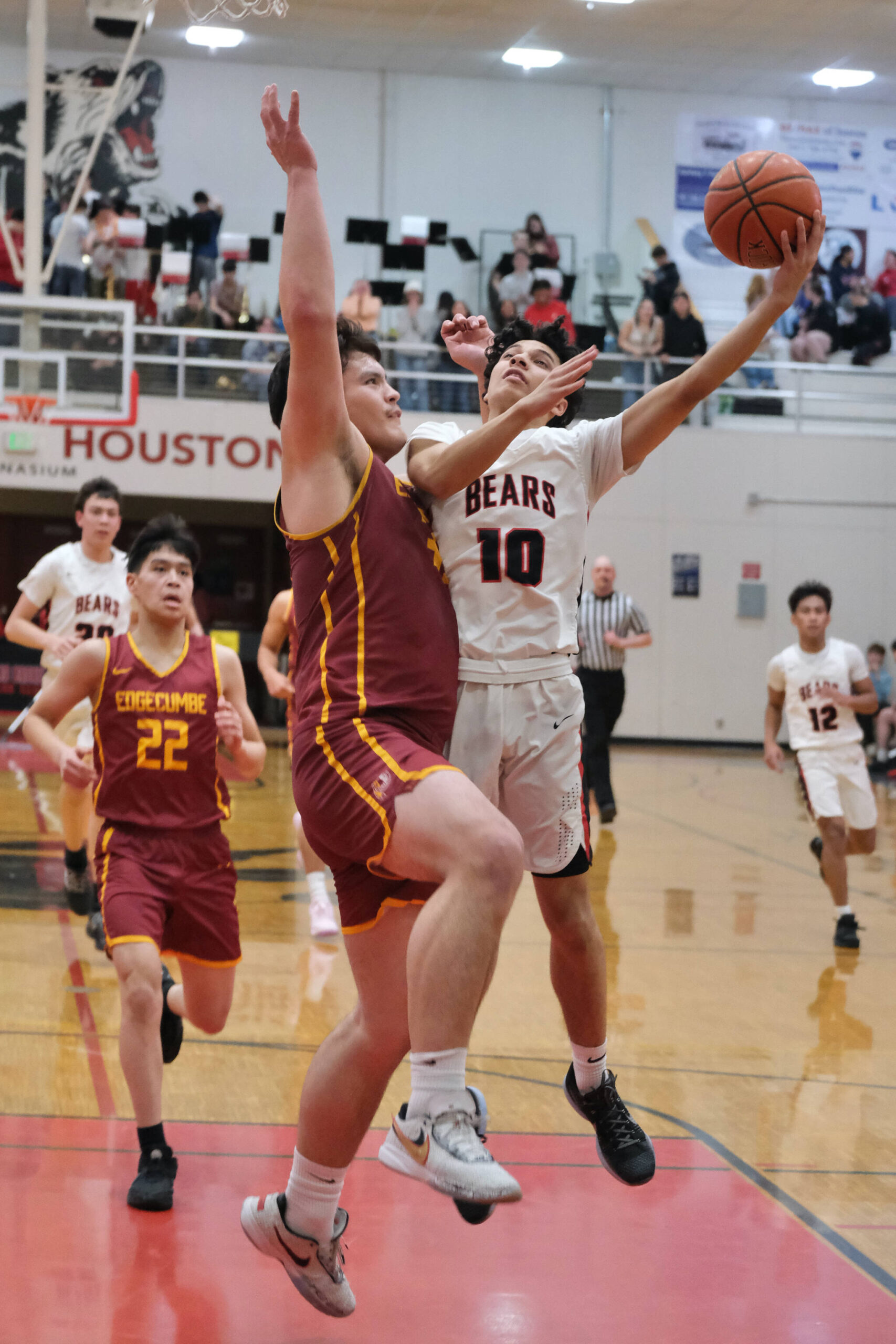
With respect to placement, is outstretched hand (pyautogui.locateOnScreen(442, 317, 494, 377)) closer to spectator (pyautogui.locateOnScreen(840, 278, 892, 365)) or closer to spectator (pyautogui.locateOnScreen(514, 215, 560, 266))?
spectator (pyautogui.locateOnScreen(514, 215, 560, 266))

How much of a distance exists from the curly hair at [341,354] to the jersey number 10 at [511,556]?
1.54ft

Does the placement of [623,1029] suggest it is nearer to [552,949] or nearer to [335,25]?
[552,949]

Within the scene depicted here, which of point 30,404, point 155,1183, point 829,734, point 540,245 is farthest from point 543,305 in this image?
point 155,1183

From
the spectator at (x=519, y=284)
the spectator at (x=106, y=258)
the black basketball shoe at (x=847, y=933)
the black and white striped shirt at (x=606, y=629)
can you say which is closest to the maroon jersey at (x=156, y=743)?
the black basketball shoe at (x=847, y=933)

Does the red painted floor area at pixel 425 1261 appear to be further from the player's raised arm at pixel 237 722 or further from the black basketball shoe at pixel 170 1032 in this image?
the player's raised arm at pixel 237 722

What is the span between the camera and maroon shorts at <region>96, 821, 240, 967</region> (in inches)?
162

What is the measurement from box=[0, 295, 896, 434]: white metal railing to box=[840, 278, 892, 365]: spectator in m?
0.25

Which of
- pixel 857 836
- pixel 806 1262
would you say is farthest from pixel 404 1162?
pixel 857 836

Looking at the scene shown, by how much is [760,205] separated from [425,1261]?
260 cm

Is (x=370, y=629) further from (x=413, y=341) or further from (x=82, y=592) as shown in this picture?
(x=413, y=341)

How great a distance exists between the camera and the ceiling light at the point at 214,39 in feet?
52.9

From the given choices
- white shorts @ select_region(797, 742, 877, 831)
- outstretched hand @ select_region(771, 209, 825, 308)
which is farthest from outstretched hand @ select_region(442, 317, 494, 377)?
white shorts @ select_region(797, 742, 877, 831)

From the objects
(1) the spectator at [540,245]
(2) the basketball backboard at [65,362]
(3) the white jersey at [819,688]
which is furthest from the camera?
(1) the spectator at [540,245]

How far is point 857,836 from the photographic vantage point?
764 centimetres
